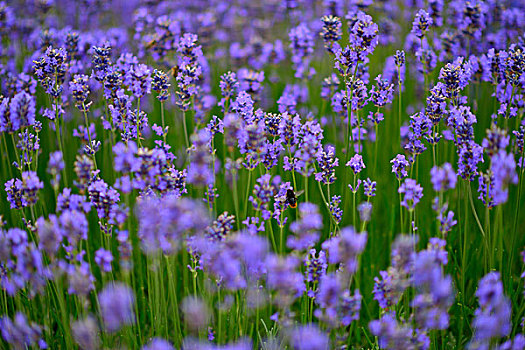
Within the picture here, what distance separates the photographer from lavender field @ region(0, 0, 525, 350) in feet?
5.32

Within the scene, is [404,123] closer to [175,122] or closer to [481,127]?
[481,127]

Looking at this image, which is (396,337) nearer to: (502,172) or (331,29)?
(502,172)

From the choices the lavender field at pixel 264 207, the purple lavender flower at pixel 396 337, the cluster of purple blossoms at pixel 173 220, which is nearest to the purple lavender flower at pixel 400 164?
the lavender field at pixel 264 207

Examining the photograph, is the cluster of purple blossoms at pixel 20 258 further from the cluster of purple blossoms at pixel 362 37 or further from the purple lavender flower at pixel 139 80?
the cluster of purple blossoms at pixel 362 37

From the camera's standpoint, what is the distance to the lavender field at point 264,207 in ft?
5.32

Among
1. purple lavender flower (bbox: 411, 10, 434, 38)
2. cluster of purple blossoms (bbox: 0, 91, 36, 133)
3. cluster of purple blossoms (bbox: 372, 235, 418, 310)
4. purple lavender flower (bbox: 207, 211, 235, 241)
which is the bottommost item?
cluster of purple blossoms (bbox: 372, 235, 418, 310)

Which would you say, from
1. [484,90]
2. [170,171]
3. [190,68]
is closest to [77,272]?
[170,171]

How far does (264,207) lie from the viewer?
207 centimetres

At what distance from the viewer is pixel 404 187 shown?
1953 millimetres

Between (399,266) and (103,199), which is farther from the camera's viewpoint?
(103,199)

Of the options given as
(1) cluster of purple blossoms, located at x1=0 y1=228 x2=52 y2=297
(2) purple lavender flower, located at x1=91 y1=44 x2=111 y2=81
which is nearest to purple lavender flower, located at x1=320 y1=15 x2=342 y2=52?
(2) purple lavender flower, located at x1=91 y1=44 x2=111 y2=81

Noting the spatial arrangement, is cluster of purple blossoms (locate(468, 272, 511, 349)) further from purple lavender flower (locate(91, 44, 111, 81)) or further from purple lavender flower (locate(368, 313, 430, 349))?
purple lavender flower (locate(91, 44, 111, 81))

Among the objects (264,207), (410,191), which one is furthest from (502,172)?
(264,207)

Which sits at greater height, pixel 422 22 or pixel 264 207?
pixel 422 22
